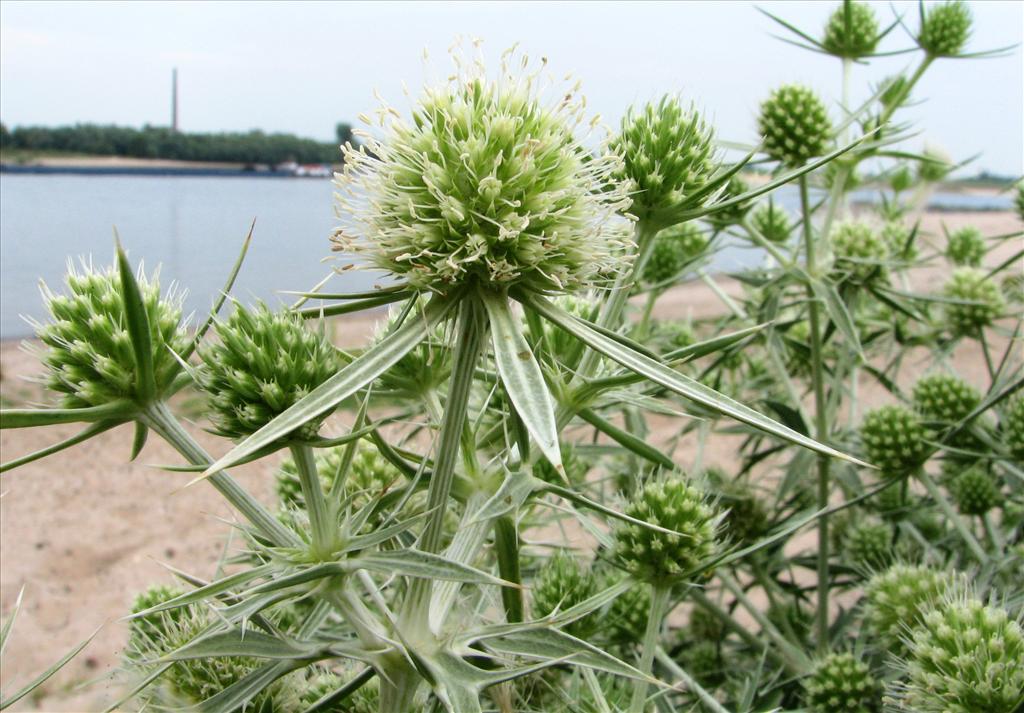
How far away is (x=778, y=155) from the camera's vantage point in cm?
154

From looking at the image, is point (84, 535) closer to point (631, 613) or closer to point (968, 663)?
point (631, 613)

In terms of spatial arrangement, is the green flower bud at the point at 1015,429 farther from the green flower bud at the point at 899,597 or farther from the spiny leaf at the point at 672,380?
the spiny leaf at the point at 672,380

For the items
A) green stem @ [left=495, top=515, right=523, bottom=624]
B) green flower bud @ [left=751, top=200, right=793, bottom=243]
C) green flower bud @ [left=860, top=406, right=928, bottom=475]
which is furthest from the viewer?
green flower bud @ [left=751, top=200, right=793, bottom=243]

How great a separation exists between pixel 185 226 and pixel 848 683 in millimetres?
1340

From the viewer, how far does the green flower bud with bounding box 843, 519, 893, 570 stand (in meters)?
1.71

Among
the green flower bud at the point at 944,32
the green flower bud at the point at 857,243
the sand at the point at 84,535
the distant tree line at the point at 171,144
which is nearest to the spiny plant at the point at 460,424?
the green flower bud at the point at 857,243

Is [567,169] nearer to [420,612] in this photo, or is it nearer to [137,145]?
[420,612]

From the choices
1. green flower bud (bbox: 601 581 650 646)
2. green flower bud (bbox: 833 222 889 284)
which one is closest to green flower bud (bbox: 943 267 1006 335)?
green flower bud (bbox: 833 222 889 284)

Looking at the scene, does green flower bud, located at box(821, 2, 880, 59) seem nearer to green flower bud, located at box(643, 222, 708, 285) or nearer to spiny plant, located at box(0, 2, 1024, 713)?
green flower bud, located at box(643, 222, 708, 285)

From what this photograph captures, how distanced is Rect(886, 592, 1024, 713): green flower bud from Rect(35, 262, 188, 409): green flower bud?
863mm

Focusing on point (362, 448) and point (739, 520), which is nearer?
point (362, 448)

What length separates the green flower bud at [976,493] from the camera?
5.71 feet

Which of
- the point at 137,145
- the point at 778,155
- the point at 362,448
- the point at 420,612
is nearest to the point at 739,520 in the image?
the point at 778,155

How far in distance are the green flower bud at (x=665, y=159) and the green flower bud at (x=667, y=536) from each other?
1.08ft
